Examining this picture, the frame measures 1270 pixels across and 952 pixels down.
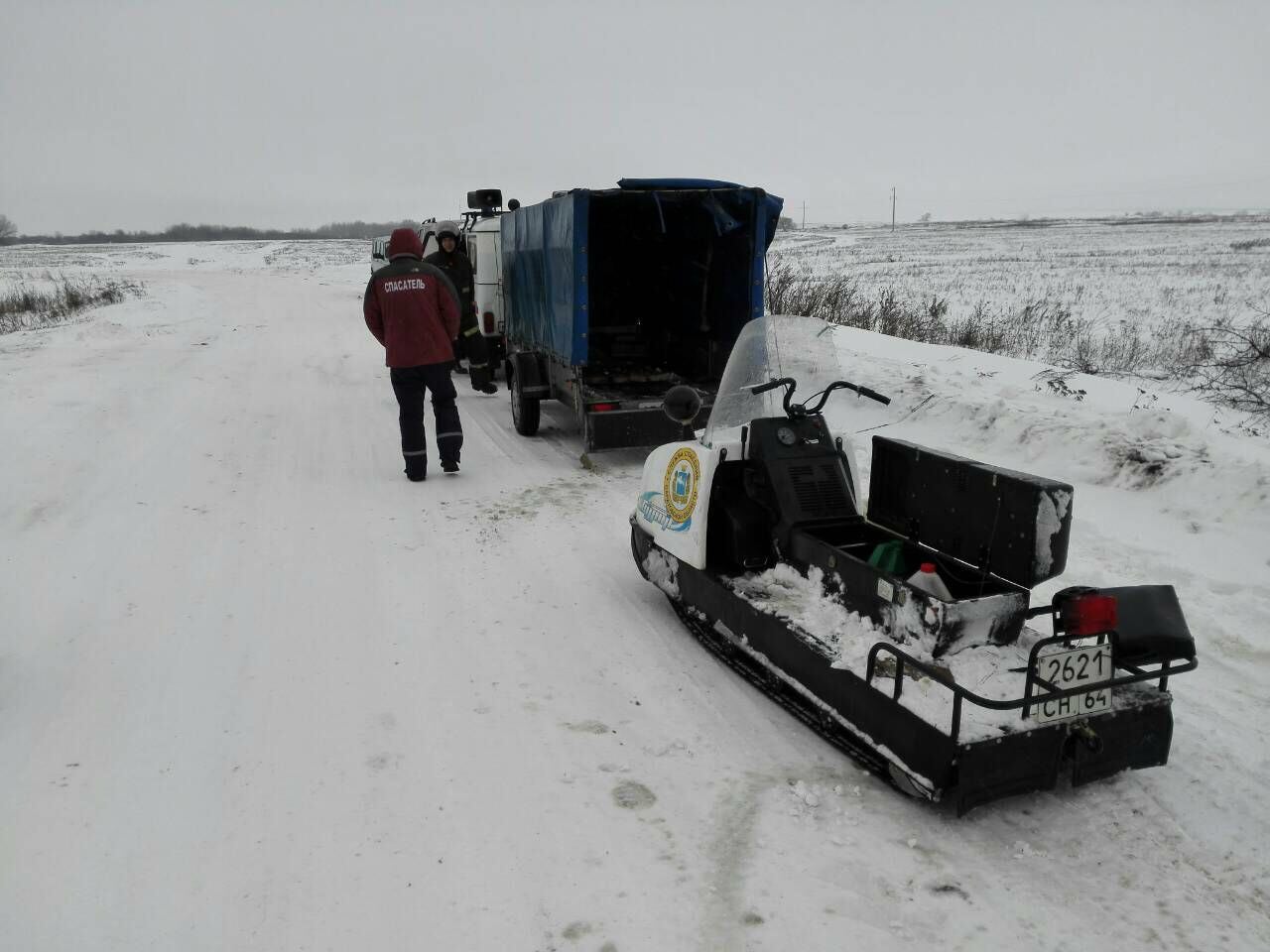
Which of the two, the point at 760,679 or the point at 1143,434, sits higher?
the point at 1143,434

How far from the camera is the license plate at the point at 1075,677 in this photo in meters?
3.02

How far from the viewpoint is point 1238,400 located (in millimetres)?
7723

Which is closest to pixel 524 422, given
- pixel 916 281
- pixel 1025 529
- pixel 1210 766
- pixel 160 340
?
pixel 1025 529

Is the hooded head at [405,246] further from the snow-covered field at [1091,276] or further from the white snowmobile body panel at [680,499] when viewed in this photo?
the snow-covered field at [1091,276]

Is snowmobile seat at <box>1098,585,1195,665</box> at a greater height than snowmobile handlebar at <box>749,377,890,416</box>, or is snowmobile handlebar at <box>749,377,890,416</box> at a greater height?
snowmobile handlebar at <box>749,377,890,416</box>

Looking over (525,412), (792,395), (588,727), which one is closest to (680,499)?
(792,395)

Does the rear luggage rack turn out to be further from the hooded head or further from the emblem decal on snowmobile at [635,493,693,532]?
the hooded head

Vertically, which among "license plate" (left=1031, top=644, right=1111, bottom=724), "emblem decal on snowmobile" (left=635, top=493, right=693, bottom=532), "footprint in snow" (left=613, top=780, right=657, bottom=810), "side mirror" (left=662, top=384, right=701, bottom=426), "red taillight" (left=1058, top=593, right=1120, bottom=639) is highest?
"side mirror" (left=662, top=384, right=701, bottom=426)

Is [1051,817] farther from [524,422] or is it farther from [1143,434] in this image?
[524,422]

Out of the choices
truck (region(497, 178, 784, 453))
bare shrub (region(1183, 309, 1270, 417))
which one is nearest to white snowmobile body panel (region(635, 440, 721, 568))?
truck (region(497, 178, 784, 453))

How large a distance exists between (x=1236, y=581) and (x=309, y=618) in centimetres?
508

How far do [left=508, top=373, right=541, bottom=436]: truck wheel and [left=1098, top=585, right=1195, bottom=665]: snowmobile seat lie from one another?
638 centimetres

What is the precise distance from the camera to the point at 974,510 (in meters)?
3.81

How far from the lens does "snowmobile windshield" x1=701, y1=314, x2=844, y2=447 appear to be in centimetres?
434
